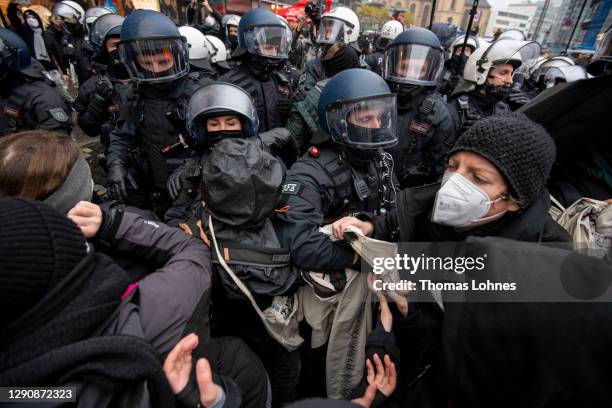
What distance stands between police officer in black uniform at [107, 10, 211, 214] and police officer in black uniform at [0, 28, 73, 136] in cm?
71

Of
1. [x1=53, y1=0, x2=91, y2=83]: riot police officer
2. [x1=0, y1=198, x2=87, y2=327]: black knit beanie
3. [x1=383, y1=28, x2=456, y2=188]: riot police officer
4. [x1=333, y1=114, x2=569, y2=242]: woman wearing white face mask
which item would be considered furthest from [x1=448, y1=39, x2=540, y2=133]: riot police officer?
[x1=53, y1=0, x2=91, y2=83]: riot police officer

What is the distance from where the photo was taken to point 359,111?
216 centimetres

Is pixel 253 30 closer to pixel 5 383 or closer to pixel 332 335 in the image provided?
pixel 332 335

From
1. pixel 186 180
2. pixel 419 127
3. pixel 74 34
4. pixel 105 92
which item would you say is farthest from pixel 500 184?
pixel 74 34

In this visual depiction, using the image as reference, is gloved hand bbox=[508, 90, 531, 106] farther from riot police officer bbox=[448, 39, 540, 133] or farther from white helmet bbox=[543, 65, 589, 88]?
white helmet bbox=[543, 65, 589, 88]

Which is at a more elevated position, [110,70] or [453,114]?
[110,70]

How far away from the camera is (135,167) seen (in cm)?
306

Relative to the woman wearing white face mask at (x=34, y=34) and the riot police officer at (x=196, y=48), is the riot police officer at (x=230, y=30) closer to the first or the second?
the riot police officer at (x=196, y=48)

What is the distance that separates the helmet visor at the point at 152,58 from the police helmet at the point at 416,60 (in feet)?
7.11

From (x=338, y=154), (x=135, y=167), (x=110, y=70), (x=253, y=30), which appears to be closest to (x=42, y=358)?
(x=338, y=154)

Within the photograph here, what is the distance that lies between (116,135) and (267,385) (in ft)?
8.82

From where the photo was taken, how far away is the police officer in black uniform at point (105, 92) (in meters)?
3.52

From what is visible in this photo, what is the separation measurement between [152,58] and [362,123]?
6.61ft

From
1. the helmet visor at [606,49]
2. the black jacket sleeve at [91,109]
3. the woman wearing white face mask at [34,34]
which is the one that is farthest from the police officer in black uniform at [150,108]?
the woman wearing white face mask at [34,34]
